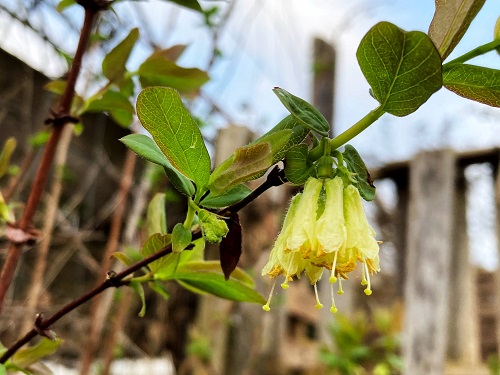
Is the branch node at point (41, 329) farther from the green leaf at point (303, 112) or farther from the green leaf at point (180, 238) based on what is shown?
the green leaf at point (303, 112)

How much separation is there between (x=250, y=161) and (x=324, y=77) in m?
2.72

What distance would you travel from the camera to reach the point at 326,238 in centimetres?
37

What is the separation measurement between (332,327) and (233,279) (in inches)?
72.8

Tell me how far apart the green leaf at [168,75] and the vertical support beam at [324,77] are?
7.30 ft

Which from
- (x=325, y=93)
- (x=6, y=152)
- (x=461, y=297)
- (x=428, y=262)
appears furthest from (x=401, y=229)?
(x=6, y=152)

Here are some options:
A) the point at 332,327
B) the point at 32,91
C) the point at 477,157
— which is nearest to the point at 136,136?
the point at 32,91

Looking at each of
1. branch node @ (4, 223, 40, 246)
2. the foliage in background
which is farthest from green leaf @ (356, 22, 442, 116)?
the foliage in background

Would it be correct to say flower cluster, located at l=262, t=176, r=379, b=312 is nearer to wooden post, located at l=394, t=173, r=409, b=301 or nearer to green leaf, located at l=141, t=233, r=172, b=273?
green leaf, located at l=141, t=233, r=172, b=273

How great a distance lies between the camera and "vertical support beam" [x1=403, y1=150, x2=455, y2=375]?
2281 mm

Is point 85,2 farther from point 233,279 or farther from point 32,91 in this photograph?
point 32,91

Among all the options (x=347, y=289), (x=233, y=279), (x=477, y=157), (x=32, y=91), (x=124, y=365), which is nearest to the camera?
(x=233, y=279)

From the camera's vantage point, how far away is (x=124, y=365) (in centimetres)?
216

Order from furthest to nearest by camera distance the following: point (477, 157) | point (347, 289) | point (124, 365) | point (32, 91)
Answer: point (347, 289) → point (477, 157) → point (124, 365) → point (32, 91)

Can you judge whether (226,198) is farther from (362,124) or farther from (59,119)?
(59,119)
